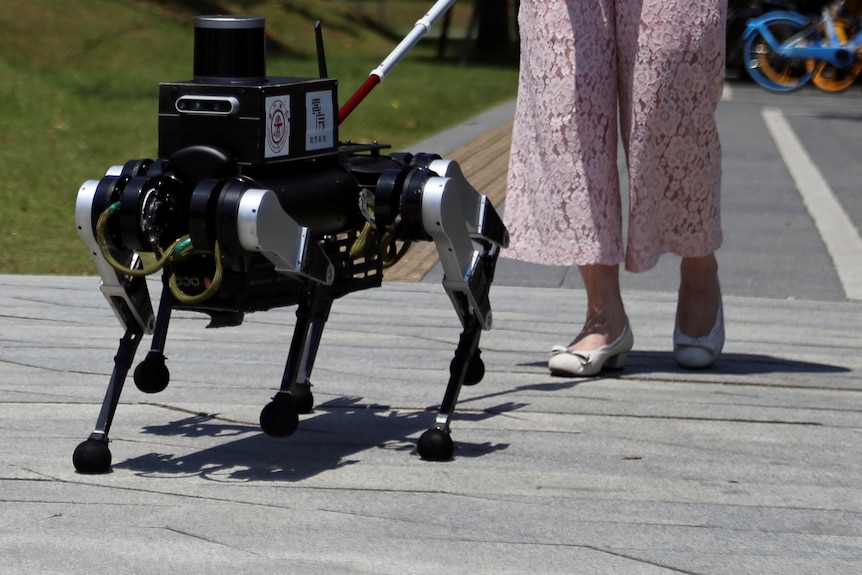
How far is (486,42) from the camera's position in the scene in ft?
83.8

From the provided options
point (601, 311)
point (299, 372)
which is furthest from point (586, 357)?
point (299, 372)

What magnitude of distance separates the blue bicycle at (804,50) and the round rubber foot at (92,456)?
47.2 feet

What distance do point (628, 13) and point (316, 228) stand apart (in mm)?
1402

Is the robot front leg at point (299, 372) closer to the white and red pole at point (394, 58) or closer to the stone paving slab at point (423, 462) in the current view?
the stone paving slab at point (423, 462)

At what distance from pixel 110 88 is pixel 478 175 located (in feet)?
23.0

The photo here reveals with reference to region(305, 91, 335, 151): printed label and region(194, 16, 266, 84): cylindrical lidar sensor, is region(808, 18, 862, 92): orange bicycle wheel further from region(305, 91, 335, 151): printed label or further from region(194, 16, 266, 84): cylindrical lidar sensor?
region(194, 16, 266, 84): cylindrical lidar sensor

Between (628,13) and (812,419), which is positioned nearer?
(812,419)

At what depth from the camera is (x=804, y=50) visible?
55.3ft

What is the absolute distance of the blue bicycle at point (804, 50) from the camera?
1684cm

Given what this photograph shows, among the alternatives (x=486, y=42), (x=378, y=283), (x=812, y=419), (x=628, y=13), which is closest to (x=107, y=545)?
(x=378, y=283)

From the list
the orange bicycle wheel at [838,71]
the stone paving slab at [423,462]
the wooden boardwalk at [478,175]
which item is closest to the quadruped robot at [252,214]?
the stone paving slab at [423,462]

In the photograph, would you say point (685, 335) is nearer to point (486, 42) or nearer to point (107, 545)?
point (107, 545)

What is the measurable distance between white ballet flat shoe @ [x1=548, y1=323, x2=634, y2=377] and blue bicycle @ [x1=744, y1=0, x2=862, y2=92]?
42.0 feet

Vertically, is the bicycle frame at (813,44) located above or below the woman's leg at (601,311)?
below
